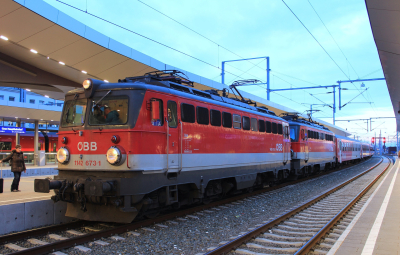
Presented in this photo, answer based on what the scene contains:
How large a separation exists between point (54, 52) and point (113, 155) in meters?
8.24

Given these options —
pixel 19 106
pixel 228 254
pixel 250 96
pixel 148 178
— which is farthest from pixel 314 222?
pixel 19 106

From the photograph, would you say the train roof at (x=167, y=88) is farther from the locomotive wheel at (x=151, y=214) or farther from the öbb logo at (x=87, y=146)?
the locomotive wheel at (x=151, y=214)

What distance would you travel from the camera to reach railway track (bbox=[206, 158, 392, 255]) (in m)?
6.05

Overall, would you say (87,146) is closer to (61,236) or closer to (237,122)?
(61,236)

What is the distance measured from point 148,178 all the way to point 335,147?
81.2 ft

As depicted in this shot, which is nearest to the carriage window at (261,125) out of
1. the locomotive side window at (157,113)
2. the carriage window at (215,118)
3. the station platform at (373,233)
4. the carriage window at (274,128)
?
the carriage window at (274,128)

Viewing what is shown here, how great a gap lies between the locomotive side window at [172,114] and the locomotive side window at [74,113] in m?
2.03

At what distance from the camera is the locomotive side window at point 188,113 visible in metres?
8.51

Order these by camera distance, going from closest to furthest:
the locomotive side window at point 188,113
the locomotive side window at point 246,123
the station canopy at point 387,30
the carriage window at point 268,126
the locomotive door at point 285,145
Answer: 1. the station canopy at point 387,30
2. the locomotive side window at point 188,113
3. the locomotive side window at point 246,123
4. the carriage window at point 268,126
5. the locomotive door at point 285,145

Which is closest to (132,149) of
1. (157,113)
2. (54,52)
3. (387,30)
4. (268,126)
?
(157,113)

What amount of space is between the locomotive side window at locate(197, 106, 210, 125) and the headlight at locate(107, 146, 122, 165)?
9.30 feet

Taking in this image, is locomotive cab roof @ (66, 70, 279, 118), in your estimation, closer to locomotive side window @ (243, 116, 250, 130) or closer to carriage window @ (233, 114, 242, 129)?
carriage window @ (233, 114, 242, 129)

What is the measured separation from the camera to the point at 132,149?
23.1ft

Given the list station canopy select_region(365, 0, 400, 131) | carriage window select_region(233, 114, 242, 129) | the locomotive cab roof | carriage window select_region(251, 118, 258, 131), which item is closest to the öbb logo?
the locomotive cab roof
